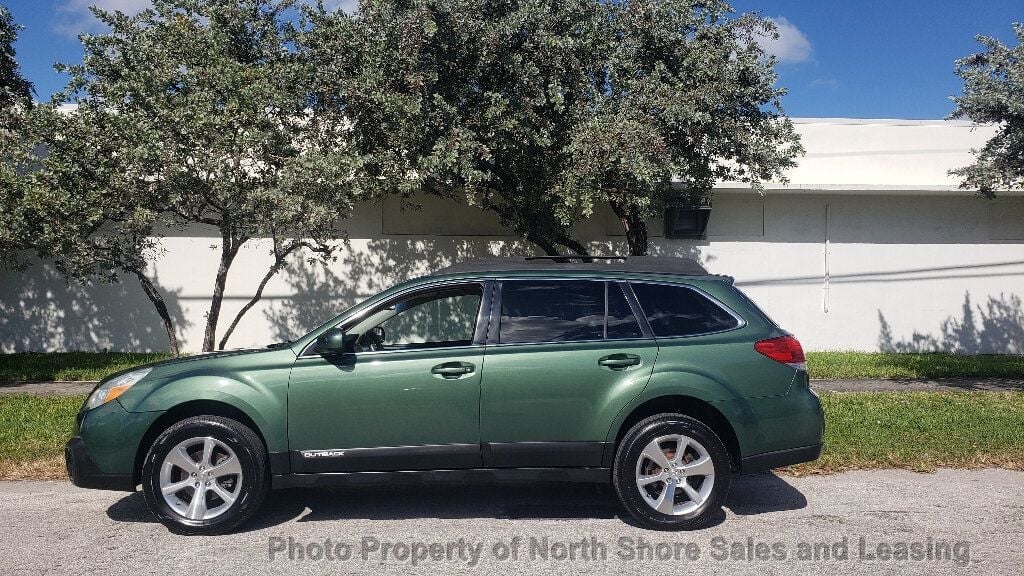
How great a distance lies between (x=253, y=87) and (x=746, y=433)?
22.6ft

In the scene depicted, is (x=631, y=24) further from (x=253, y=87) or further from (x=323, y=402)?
(x=323, y=402)

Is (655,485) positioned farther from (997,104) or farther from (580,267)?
(997,104)

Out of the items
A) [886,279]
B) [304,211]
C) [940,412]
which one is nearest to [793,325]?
[886,279]

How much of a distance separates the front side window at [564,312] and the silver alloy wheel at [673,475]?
0.77 metres

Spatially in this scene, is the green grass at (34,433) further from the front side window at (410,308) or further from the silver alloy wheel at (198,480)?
the front side window at (410,308)

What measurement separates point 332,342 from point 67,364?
9.93m

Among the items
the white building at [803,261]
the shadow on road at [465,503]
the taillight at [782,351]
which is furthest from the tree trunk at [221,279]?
the taillight at [782,351]

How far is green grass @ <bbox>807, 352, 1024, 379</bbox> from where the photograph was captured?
12.8 m

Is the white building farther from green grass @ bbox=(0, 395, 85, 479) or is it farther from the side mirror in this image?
the side mirror

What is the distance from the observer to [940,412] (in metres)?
9.46

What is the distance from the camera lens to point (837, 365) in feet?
44.2

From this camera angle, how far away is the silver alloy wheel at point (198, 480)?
17.8 ft

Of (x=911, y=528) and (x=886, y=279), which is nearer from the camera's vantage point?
(x=911, y=528)

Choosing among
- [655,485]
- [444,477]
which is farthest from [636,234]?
[444,477]
